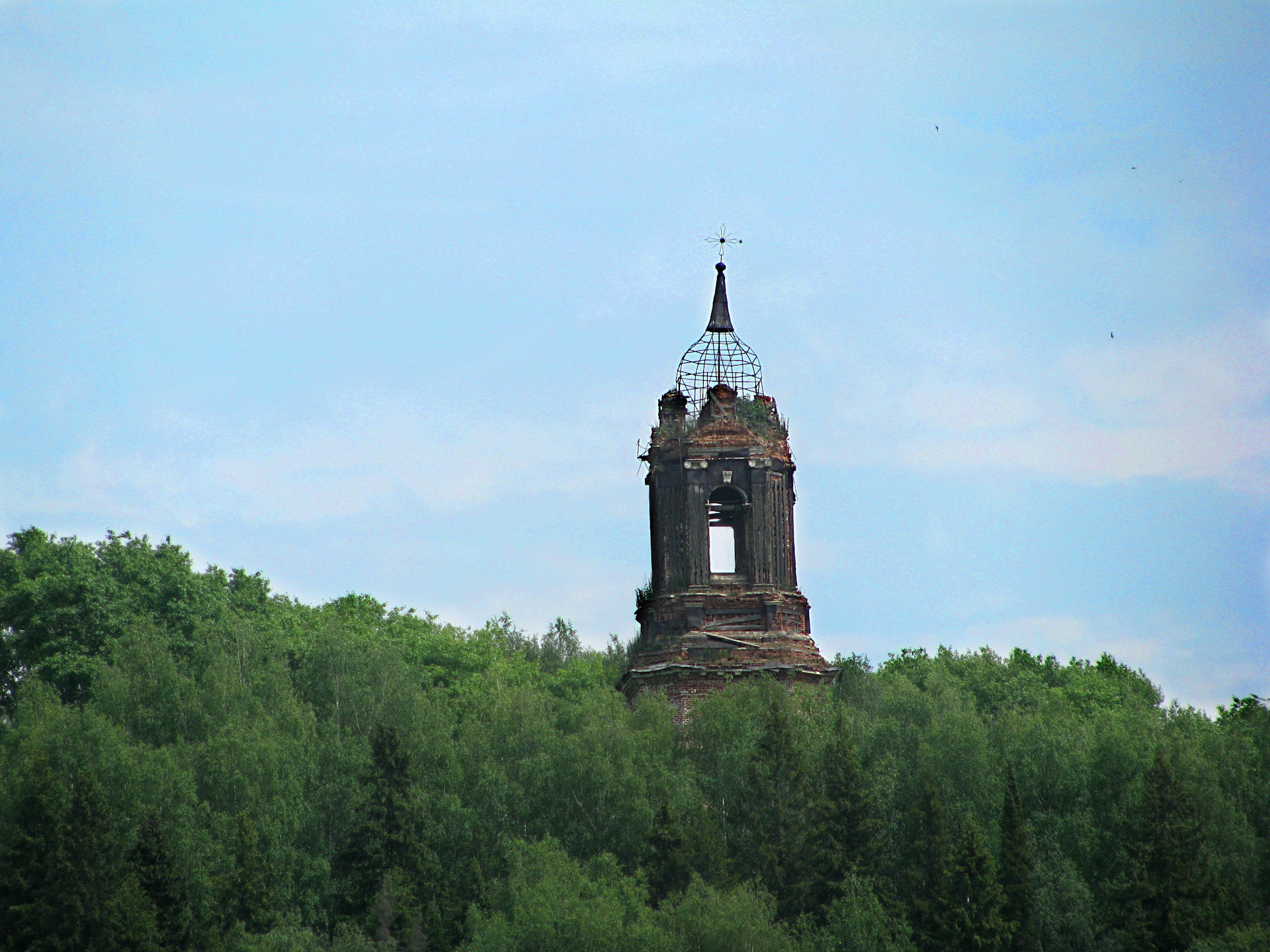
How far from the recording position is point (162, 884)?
65.1 meters

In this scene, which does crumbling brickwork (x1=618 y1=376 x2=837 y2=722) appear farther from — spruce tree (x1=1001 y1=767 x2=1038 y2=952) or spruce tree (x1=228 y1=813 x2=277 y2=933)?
spruce tree (x1=228 y1=813 x2=277 y2=933)

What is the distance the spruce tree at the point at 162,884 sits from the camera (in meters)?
64.7

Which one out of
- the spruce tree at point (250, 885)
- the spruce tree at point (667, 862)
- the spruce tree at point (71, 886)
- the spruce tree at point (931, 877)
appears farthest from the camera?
the spruce tree at point (667, 862)

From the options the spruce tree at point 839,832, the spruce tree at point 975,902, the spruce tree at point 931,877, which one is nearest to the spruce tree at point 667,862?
the spruce tree at point 839,832

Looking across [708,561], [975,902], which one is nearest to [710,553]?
[708,561]

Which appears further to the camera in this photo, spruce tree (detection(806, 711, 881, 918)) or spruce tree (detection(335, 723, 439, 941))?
spruce tree (detection(806, 711, 881, 918))

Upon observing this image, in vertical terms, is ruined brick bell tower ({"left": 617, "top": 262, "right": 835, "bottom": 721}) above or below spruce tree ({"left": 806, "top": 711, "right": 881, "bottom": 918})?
above

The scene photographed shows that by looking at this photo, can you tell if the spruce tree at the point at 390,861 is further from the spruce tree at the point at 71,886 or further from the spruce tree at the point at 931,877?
the spruce tree at the point at 931,877

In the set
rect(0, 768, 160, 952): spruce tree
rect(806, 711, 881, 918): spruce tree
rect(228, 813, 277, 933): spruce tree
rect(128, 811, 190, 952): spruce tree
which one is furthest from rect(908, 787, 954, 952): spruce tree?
rect(0, 768, 160, 952): spruce tree

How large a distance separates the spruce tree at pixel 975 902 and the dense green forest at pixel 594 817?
0.07 m

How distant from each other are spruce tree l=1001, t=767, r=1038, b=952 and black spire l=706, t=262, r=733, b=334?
23945 mm

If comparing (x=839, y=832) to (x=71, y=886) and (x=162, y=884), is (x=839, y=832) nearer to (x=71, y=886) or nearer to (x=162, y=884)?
(x=162, y=884)

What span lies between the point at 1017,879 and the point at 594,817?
41.5 ft

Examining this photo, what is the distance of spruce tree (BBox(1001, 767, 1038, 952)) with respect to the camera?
6538 cm
